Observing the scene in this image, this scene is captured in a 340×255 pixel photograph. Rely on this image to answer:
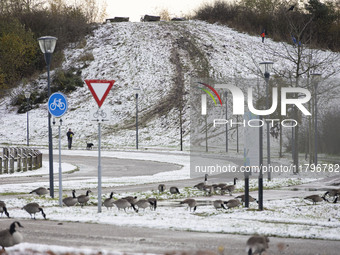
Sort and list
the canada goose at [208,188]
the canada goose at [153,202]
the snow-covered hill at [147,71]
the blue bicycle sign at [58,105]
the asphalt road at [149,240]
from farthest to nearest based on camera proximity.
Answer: the snow-covered hill at [147,71] < the canada goose at [208,188] < the blue bicycle sign at [58,105] < the canada goose at [153,202] < the asphalt road at [149,240]

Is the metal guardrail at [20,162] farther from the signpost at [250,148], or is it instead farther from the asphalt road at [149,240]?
the asphalt road at [149,240]

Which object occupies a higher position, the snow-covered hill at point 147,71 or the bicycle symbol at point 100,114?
the snow-covered hill at point 147,71

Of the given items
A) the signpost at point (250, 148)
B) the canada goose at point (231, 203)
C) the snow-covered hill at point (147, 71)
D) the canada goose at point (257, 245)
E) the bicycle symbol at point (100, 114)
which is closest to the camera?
the canada goose at point (257, 245)

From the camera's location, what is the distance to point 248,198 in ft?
49.9

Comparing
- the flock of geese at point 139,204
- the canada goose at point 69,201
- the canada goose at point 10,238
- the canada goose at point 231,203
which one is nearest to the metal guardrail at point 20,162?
the flock of geese at point 139,204

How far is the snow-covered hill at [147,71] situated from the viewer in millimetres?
66750

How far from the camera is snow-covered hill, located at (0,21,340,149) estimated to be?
66.8 meters

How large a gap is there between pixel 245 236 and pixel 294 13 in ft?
247

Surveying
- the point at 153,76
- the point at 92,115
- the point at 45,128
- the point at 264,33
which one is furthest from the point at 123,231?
the point at 264,33

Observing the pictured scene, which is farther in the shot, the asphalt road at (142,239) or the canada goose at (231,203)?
the canada goose at (231,203)

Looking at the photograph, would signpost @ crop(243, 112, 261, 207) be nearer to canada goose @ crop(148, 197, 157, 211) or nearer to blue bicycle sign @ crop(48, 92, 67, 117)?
canada goose @ crop(148, 197, 157, 211)

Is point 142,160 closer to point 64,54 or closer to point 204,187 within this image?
point 204,187

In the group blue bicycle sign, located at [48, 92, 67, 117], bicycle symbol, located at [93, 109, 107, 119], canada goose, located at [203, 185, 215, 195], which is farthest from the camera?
canada goose, located at [203, 185, 215, 195]

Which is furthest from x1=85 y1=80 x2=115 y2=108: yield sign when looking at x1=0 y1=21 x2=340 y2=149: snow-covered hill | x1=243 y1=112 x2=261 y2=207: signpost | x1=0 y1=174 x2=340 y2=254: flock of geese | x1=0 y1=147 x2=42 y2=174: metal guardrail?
x1=0 y1=21 x2=340 y2=149: snow-covered hill
